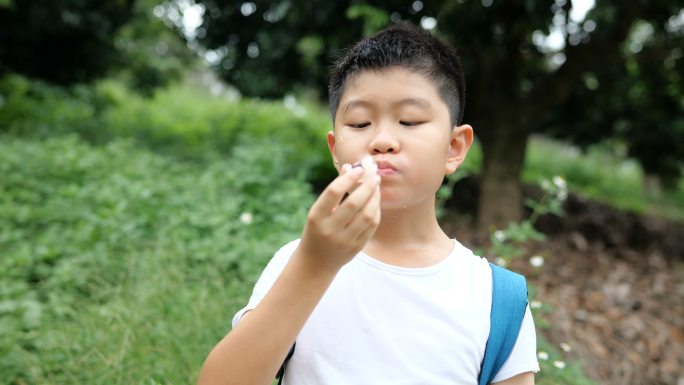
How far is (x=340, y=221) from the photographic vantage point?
99cm

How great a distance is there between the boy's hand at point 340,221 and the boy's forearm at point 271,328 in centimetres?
3

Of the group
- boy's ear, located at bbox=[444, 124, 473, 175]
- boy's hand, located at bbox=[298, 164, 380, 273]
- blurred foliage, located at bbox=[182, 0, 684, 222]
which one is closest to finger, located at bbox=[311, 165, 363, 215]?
boy's hand, located at bbox=[298, 164, 380, 273]

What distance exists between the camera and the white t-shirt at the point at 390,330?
119 centimetres

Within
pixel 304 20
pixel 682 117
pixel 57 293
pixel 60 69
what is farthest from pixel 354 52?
pixel 60 69

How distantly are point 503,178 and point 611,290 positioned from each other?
4.22 feet

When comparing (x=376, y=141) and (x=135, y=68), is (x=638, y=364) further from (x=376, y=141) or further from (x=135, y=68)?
(x=135, y=68)

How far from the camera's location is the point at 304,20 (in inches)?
189

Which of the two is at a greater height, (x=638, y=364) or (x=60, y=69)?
(x=60, y=69)

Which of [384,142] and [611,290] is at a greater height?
[384,142]

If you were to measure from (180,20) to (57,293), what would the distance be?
133 inches

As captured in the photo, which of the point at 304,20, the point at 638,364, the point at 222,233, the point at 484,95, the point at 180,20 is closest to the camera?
the point at 222,233

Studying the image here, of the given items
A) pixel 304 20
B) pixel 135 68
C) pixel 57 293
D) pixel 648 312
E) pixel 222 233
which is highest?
pixel 135 68

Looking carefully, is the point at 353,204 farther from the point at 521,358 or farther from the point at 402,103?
the point at 521,358

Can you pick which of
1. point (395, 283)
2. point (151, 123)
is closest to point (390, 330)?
point (395, 283)
